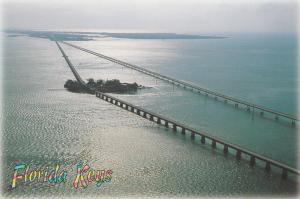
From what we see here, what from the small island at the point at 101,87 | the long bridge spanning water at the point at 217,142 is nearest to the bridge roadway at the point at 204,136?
the long bridge spanning water at the point at 217,142

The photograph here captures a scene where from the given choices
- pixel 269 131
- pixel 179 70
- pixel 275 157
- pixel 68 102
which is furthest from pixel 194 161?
pixel 179 70

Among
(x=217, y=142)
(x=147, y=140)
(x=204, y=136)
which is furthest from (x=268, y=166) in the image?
(x=147, y=140)

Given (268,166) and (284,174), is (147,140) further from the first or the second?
(284,174)

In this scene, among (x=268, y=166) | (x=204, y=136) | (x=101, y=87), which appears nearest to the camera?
(x=268, y=166)

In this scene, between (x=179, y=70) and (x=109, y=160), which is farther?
(x=179, y=70)

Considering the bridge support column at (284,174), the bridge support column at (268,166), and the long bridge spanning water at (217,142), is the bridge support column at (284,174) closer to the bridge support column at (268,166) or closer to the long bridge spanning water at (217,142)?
the long bridge spanning water at (217,142)

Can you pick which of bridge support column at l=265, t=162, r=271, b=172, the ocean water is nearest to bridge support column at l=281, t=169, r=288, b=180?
the ocean water

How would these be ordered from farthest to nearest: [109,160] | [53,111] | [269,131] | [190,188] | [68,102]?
1. [68,102]
2. [53,111]
3. [269,131]
4. [109,160]
5. [190,188]

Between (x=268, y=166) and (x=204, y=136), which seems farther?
(x=204, y=136)

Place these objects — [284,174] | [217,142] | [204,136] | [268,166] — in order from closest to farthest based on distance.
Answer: [284,174], [268,166], [217,142], [204,136]

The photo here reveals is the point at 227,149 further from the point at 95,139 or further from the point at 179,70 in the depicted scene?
the point at 179,70

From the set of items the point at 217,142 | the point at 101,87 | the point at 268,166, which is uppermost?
the point at 101,87
